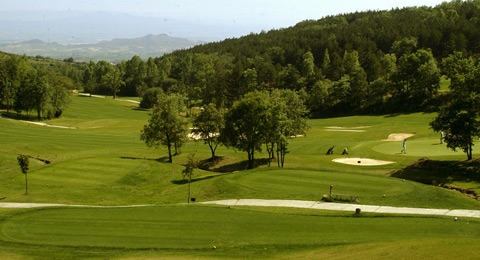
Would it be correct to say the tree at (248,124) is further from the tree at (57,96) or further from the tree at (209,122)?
the tree at (57,96)

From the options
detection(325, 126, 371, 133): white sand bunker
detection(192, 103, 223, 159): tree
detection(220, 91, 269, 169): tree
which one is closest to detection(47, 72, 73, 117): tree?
detection(192, 103, 223, 159): tree

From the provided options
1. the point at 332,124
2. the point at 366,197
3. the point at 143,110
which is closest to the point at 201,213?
the point at 366,197

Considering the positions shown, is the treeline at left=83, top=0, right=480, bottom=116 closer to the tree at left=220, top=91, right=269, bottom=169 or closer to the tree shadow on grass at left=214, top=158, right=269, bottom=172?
the tree shadow on grass at left=214, top=158, right=269, bottom=172

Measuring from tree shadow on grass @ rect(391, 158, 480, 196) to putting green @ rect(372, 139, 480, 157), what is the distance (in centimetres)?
512

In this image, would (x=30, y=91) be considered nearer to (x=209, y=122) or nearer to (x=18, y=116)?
(x=18, y=116)

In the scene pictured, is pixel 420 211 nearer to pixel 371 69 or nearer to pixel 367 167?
pixel 367 167

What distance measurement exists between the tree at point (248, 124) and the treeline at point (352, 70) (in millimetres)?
59877

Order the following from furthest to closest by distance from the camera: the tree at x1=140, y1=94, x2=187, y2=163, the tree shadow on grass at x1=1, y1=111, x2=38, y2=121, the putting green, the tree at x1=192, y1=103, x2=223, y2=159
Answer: the tree shadow on grass at x1=1, y1=111, x2=38, y2=121 < the tree at x1=192, y1=103, x2=223, y2=159 < the tree at x1=140, y1=94, x2=187, y2=163 < the putting green

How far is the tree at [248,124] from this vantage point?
49816mm

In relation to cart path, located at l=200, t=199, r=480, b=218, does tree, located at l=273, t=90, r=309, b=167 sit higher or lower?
higher

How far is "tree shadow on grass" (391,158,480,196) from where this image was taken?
38.7 metres

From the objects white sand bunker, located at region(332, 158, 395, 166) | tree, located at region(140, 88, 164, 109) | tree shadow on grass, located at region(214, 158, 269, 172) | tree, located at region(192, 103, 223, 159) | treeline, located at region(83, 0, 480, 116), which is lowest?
tree shadow on grass, located at region(214, 158, 269, 172)

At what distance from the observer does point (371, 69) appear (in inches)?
4628

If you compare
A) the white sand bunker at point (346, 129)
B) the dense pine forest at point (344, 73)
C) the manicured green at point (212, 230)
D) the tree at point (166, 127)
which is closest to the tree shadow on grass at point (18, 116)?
the dense pine forest at point (344, 73)
